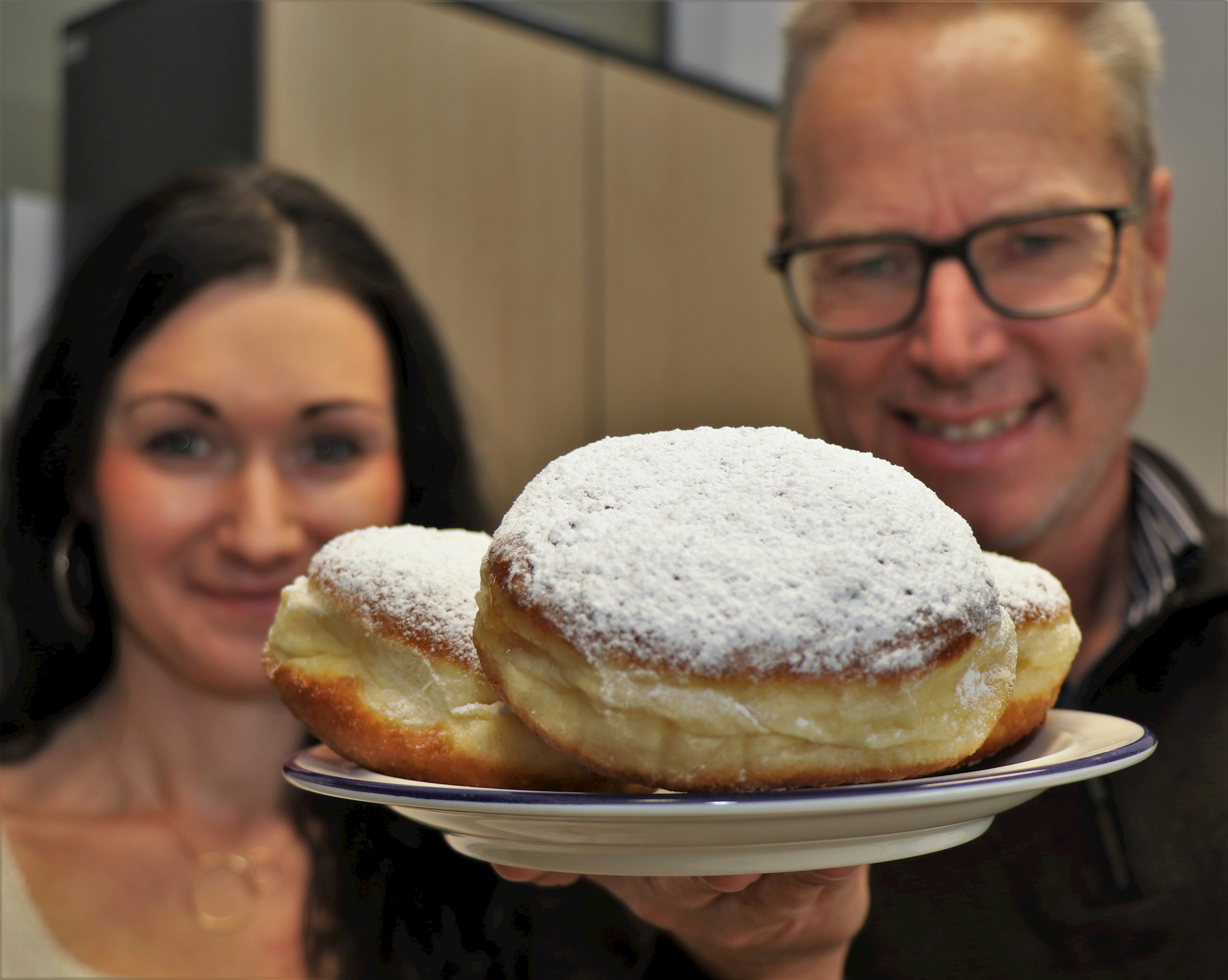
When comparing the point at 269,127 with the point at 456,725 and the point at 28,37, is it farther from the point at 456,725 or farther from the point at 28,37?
the point at 456,725

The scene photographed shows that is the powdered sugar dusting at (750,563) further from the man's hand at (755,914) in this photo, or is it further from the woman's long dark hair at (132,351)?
the woman's long dark hair at (132,351)

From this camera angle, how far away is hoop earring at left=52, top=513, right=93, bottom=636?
5.48 feet

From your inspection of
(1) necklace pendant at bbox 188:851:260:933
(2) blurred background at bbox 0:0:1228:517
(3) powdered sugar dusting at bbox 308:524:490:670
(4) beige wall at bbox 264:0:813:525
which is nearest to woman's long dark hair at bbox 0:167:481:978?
(1) necklace pendant at bbox 188:851:260:933

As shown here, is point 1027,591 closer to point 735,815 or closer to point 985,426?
point 735,815

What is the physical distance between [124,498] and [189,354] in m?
0.22

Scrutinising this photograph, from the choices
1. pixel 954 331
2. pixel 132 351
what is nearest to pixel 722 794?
pixel 954 331

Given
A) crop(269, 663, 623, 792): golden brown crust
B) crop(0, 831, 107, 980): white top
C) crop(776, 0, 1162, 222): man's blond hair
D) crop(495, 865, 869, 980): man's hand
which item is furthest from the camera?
crop(0, 831, 107, 980): white top

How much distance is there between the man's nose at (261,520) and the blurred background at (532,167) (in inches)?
19.8

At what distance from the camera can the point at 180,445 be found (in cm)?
149

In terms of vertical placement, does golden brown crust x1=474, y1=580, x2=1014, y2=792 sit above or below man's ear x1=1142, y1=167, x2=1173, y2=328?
below

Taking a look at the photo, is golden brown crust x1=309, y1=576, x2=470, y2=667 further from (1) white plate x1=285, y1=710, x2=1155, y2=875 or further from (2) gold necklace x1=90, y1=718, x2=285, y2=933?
(2) gold necklace x1=90, y1=718, x2=285, y2=933

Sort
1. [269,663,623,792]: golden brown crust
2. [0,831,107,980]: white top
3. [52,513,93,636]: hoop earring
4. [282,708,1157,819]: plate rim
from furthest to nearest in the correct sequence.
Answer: [52,513,93,636]: hoop earring → [0,831,107,980]: white top → [269,663,623,792]: golden brown crust → [282,708,1157,819]: plate rim

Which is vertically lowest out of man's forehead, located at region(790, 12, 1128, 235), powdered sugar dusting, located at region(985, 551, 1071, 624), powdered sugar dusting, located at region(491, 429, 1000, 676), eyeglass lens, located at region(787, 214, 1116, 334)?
powdered sugar dusting, located at region(985, 551, 1071, 624)

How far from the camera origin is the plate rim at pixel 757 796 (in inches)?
18.0
